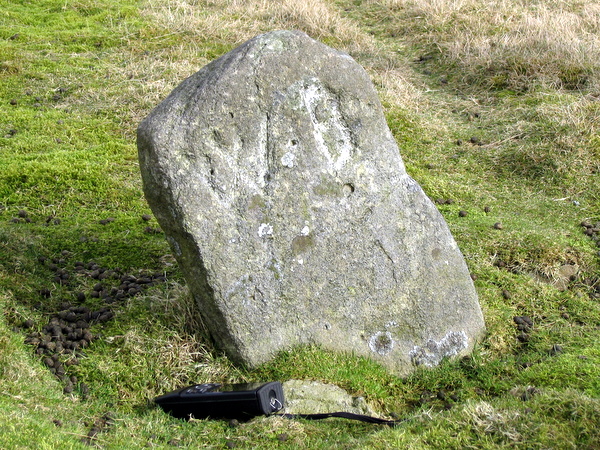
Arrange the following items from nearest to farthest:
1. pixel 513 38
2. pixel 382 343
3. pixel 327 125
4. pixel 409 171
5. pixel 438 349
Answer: pixel 327 125
pixel 382 343
pixel 438 349
pixel 409 171
pixel 513 38

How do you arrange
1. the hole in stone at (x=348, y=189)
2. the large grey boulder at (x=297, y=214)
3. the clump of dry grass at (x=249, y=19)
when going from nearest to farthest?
the large grey boulder at (x=297, y=214), the hole in stone at (x=348, y=189), the clump of dry grass at (x=249, y=19)

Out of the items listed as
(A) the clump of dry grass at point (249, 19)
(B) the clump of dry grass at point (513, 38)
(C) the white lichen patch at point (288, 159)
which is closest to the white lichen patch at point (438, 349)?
(C) the white lichen patch at point (288, 159)

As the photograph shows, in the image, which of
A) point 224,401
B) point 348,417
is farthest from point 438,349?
point 224,401

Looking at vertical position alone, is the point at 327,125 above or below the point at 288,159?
above

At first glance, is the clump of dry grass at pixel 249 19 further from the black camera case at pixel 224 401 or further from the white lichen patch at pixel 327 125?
the black camera case at pixel 224 401

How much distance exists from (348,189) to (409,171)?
168 inches

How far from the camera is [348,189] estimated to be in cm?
562

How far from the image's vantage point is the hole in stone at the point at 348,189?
5602 millimetres

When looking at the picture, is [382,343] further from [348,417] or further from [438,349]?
[348,417]

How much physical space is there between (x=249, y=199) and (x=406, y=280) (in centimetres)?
152

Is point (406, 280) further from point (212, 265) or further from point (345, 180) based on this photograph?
point (212, 265)

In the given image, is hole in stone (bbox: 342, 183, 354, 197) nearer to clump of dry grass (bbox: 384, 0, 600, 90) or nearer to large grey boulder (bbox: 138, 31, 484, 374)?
large grey boulder (bbox: 138, 31, 484, 374)

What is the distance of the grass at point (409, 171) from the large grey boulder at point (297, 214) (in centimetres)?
33

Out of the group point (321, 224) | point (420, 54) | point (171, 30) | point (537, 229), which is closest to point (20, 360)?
point (321, 224)
